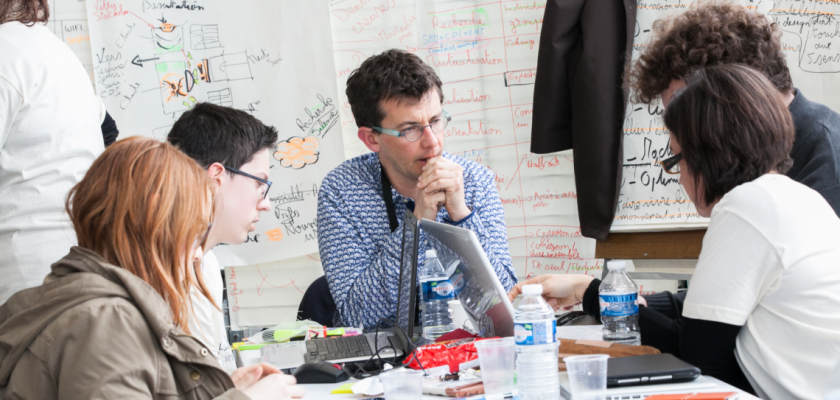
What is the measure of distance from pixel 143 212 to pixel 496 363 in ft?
2.08

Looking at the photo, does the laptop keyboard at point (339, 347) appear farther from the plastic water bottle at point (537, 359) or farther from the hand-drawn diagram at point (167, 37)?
the hand-drawn diagram at point (167, 37)

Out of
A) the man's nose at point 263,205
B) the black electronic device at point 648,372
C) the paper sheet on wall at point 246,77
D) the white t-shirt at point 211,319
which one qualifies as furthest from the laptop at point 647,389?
the paper sheet on wall at point 246,77

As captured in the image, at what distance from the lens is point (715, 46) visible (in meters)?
1.92

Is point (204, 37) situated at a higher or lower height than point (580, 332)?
higher

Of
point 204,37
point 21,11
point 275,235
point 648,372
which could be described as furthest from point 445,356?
point 204,37

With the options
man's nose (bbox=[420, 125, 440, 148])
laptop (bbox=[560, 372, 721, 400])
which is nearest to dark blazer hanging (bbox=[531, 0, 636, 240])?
man's nose (bbox=[420, 125, 440, 148])

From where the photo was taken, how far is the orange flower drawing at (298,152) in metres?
3.50

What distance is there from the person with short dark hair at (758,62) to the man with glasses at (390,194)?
68 centimetres

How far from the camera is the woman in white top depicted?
1.20 m

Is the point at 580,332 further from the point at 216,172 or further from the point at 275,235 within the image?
the point at 275,235

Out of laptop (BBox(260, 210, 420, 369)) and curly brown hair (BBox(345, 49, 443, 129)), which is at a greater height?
curly brown hair (BBox(345, 49, 443, 129))

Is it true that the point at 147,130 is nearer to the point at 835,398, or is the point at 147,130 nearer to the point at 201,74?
the point at 201,74

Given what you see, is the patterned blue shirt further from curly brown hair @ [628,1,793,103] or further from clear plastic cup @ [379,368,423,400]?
clear plastic cup @ [379,368,423,400]

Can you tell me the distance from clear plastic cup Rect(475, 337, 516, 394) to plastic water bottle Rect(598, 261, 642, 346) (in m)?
0.38
